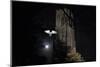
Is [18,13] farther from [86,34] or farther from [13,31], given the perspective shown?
[86,34]

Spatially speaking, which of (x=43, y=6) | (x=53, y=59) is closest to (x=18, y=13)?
(x=43, y=6)

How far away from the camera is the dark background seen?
211cm

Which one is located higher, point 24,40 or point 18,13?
point 18,13

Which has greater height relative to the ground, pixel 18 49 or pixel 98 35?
pixel 98 35

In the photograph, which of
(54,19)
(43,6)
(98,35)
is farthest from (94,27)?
(43,6)

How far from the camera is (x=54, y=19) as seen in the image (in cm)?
222

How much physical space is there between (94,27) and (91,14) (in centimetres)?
19

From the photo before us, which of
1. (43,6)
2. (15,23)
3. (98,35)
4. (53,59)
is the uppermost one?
(43,6)

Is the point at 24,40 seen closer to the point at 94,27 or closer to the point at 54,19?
the point at 54,19

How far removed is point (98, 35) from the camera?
240cm

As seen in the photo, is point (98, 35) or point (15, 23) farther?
point (98, 35)

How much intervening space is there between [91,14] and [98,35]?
0.32 meters

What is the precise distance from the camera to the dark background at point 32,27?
211 cm

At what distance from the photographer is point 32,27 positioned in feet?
7.09
